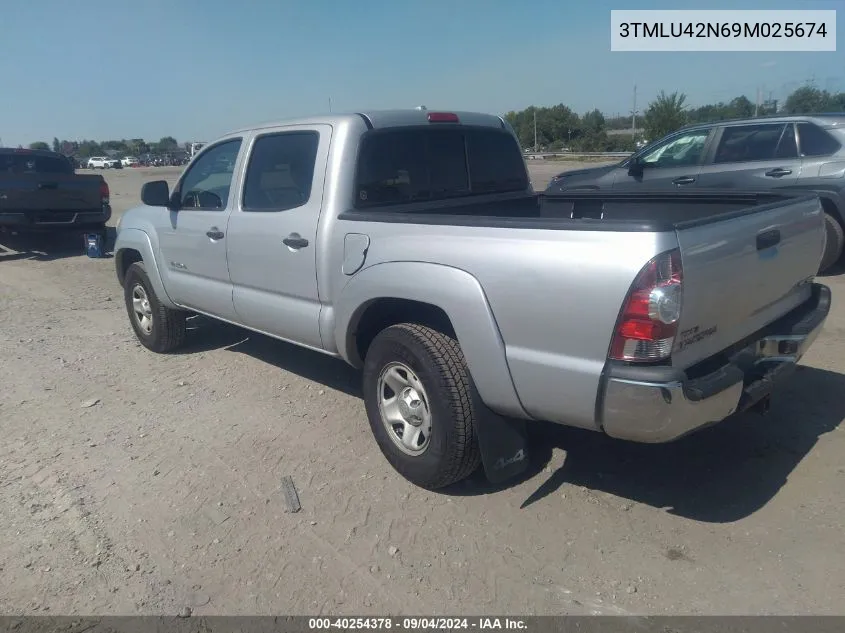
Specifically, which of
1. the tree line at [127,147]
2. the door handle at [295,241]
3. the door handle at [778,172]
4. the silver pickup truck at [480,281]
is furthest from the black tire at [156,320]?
the tree line at [127,147]

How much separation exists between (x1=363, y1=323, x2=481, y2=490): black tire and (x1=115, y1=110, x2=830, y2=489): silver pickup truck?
0.03 feet

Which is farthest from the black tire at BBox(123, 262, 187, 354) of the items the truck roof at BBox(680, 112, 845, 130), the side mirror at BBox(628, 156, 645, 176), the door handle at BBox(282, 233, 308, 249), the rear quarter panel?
the truck roof at BBox(680, 112, 845, 130)

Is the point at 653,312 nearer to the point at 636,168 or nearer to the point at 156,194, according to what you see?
the point at 156,194

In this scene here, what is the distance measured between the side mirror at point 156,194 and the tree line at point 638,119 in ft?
39.2

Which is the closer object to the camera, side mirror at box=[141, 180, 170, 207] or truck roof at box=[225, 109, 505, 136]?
truck roof at box=[225, 109, 505, 136]

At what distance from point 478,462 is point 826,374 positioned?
2926 millimetres

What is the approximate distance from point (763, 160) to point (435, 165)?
17.4ft

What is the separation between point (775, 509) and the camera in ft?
10.6

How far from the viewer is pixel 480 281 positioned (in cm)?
296

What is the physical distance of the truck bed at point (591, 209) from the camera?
2.84m

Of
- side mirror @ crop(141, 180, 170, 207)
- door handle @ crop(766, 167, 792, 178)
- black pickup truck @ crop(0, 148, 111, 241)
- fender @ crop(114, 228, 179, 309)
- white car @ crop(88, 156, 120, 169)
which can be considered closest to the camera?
side mirror @ crop(141, 180, 170, 207)

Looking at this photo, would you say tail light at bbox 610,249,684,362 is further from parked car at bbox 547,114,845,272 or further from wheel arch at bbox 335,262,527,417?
parked car at bbox 547,114,845,272

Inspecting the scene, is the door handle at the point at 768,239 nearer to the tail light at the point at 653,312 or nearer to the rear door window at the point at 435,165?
the tail light at the point at 653,312

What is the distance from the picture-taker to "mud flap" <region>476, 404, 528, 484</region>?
3211 millimetres
